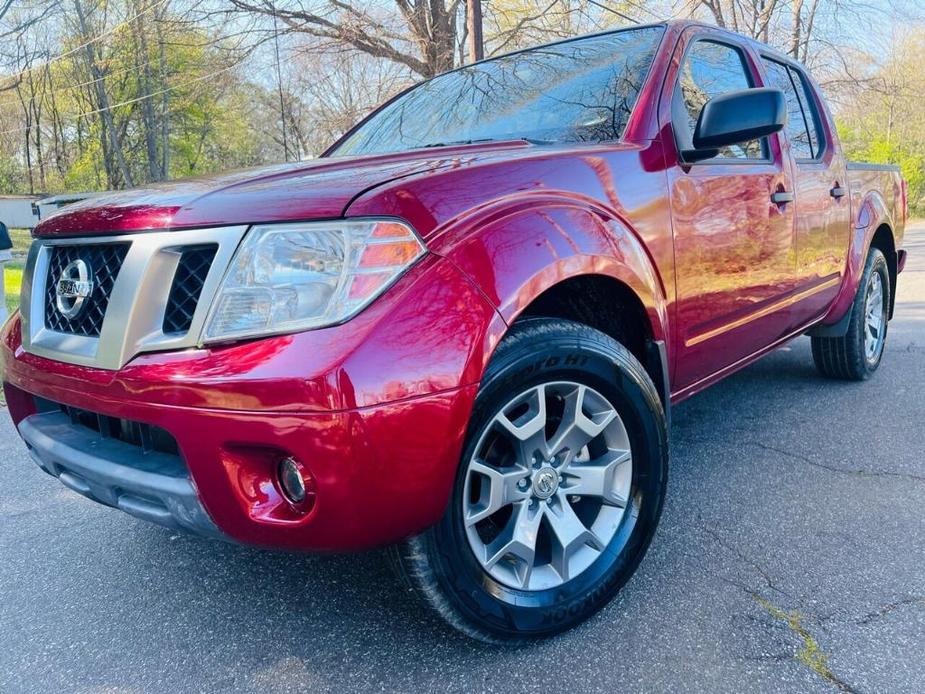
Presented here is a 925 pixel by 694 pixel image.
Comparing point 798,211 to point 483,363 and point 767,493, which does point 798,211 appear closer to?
point 767,493

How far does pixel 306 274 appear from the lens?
1462mm

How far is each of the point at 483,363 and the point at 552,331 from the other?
0.92 ft

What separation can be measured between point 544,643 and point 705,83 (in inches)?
86.7

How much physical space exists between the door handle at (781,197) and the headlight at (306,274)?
1.93 meters

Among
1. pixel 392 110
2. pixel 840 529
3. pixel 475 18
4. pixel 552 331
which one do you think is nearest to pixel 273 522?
pixel 552 331

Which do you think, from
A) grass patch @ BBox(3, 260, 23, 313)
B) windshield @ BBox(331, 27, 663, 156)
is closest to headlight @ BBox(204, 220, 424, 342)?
windshield @ BBox(331, 27, 663, 156)

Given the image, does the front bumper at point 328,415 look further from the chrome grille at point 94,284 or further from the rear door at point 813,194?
the rear door at point 813,194

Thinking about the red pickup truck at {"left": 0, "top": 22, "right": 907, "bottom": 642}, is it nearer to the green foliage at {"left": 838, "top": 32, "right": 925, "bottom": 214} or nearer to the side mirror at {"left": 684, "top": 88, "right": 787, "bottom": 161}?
the side mirror at {"left": 684, "top": 88, "right": 787, "bottom": 161}

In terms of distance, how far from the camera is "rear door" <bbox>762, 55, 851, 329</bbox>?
311cm

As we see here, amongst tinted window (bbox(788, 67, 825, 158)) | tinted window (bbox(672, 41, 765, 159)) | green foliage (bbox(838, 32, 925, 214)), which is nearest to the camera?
tinted window (bbox(672, 41, 765, 159))

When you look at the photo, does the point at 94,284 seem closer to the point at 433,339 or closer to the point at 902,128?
the point at 433,339

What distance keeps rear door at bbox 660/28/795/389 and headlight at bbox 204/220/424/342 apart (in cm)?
116

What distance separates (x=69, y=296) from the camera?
177 cm

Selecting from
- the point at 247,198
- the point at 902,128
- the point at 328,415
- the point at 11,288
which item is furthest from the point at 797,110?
the point at 902,128
